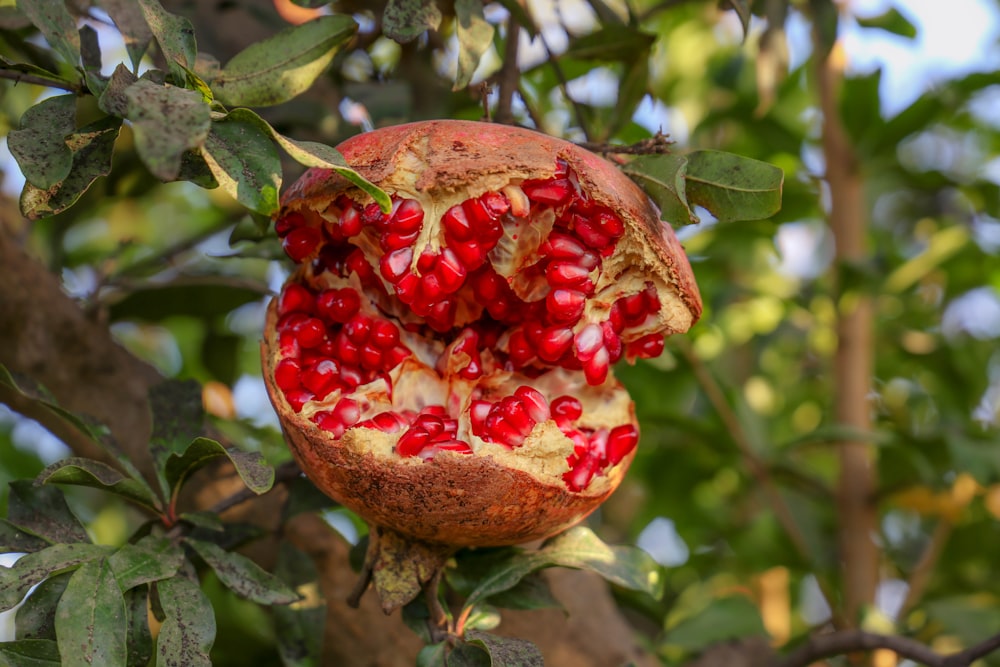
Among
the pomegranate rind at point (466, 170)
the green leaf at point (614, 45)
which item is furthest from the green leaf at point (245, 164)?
the green leaf at point (614, 45)

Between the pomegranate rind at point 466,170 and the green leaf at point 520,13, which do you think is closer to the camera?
the pomegranate rind at point 466,170

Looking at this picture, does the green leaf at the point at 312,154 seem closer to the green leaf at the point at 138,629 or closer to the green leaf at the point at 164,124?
the green leaf at the point at 164,124

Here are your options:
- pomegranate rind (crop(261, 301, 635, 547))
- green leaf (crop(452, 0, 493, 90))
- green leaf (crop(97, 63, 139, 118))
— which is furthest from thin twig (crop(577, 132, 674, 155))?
green leaf (crop(97, 63, 139, 118))

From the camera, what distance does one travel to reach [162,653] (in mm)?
865

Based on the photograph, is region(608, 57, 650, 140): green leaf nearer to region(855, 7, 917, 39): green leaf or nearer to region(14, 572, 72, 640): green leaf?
region(855, 7, 917, 39): green leaf

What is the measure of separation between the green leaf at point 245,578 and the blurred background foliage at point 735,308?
319mm

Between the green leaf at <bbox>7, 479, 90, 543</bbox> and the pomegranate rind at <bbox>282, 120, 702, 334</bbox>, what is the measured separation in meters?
0.39

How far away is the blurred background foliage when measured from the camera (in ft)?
4.65

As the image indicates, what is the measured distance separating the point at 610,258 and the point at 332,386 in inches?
12.4

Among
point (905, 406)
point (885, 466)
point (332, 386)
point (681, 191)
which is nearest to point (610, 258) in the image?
point (681, 191)

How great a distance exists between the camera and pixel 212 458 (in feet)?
3.23

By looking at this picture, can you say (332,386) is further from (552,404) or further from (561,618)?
(561,618)

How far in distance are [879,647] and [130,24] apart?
3.72 ft

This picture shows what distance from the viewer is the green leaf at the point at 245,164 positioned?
798mm
